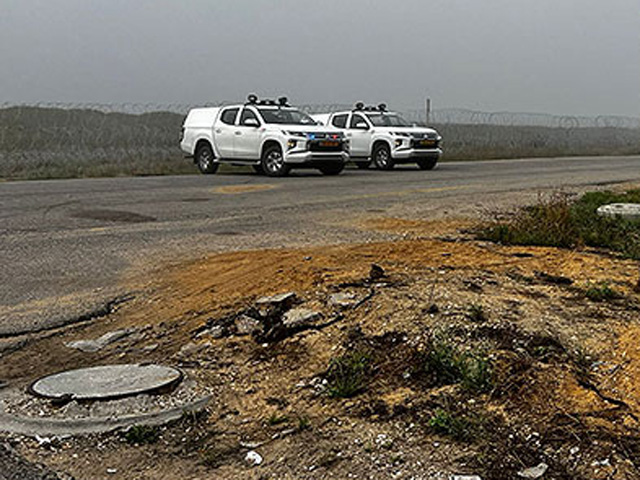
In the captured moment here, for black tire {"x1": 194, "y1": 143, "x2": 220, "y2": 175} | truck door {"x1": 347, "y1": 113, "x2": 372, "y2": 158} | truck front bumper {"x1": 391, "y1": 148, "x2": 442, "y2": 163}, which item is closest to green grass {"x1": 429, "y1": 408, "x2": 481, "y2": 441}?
black tire {"x1": 194, "y1": 143, "x2": 220, "y2": 175}

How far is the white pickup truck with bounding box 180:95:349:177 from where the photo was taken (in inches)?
782

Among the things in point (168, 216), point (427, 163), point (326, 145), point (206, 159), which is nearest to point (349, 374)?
point (168, 216)

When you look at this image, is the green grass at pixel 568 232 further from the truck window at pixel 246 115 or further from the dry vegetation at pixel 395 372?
the truck window at pixel 246 115

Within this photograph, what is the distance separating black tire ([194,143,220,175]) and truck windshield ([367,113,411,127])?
5.13m

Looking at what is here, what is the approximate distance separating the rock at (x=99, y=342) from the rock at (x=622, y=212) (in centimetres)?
628

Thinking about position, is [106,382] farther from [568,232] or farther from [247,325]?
[568,232]

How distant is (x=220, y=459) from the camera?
4.03 meters

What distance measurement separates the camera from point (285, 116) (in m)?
20.9

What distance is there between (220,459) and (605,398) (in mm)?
1984

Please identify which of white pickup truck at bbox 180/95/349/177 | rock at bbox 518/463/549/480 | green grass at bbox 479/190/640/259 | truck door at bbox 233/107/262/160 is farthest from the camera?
truck door at bbox 233/107/262/160

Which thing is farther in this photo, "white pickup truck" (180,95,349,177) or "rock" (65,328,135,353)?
"white pickup truck" (180,95,349,177)

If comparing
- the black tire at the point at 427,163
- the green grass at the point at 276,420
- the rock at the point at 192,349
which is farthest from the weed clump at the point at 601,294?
the black tire at the point at 427,163

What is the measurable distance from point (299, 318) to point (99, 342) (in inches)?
59.2

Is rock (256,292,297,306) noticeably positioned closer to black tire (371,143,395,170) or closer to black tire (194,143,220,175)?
black tire (194,143,220,175)
